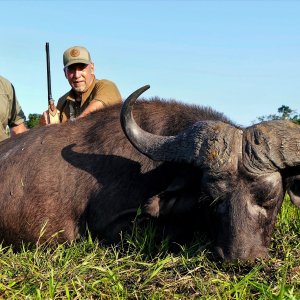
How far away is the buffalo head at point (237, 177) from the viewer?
4.32 m

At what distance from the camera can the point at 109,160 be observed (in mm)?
5605

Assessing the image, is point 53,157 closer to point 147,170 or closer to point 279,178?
point 147,170

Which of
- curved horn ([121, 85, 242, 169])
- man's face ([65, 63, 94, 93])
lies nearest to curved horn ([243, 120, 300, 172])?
curved horn ([121, 85, 242, 169])

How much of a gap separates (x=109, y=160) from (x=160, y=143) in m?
0.81

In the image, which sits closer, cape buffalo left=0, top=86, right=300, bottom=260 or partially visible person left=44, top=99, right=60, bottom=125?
cape buffalo left=0, top=86, right=300, bottom=260

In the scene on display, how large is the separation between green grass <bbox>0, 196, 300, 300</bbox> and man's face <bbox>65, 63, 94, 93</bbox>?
3.84 m

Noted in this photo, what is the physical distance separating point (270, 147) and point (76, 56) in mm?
4465

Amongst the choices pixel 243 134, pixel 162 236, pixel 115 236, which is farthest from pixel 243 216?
pixel 115 236

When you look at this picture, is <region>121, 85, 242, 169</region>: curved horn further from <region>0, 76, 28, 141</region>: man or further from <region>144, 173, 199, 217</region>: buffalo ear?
<region>0, 76, 28, 141</region>: man

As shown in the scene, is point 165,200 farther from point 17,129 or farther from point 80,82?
point 17,129

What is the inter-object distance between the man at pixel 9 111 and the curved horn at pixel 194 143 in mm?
4582

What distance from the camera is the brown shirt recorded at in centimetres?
775

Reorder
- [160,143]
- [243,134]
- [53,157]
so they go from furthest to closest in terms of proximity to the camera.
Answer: [53,157], [160,143], [243,134]

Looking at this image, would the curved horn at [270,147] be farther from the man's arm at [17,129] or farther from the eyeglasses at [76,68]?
the man's arm at [17,129]
